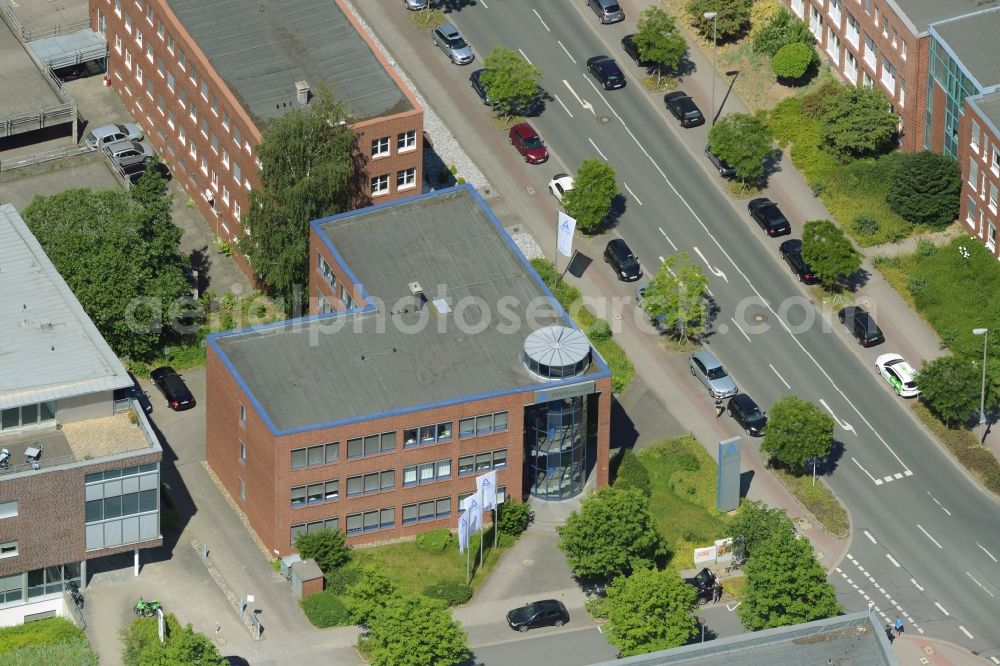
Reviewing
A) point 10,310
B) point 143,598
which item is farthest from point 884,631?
point 10,310

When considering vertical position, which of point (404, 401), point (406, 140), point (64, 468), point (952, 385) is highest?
point (406, 140)

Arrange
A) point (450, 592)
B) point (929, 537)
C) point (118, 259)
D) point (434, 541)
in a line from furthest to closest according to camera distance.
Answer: point (118, 259), point (929, 537), point (434, 541), point (450, 592)

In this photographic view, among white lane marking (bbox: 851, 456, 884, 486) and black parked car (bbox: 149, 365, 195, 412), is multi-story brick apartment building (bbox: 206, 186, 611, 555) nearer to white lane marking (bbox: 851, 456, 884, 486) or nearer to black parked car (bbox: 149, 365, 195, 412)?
black parked car (bbox: 149, 365, 195, 412)

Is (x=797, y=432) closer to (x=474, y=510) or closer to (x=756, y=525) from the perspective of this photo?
(x=756, y=525)

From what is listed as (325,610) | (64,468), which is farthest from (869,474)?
(64,468)

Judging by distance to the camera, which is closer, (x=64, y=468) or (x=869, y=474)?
(x=64, y=468)

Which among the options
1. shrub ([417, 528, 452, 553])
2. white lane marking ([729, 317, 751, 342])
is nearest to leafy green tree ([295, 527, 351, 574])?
shrub ([417, 528, 452, 553])
